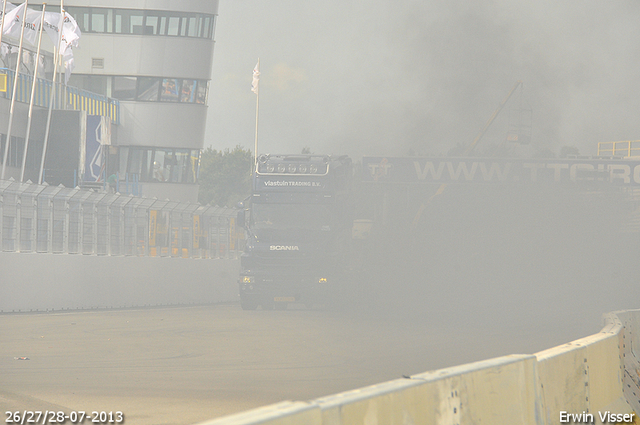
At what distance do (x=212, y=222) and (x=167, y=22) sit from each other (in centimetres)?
1990

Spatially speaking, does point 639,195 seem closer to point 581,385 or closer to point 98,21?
point 98,21

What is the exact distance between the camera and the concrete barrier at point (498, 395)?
3.91 metres

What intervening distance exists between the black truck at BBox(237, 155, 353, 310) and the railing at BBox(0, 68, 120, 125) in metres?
18.3

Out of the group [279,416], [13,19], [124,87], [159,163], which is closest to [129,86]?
[124,87]

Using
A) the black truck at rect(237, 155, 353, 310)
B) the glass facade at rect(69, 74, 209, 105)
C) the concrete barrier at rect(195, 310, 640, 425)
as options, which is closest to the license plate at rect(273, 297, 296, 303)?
the black truck at rect(237, 155, 353, 310)

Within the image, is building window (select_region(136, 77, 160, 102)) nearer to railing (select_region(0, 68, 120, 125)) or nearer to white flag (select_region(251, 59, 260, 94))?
railing (select_region(0, 68, 120, 125))

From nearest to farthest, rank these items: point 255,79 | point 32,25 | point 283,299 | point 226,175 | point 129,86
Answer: point 283,299 → point 32,25 → point 129,86 → point 255,79 → point 226,175

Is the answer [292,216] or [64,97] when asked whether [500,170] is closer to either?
[64,97]

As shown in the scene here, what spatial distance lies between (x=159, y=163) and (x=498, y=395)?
45679mm

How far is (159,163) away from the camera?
50.1 m

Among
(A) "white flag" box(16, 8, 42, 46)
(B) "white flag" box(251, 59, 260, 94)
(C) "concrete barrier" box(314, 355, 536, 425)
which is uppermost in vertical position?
(B) "white flag" box(251, 59, 260, 94)

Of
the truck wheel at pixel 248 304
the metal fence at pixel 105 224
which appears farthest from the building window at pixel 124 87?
the truck wheel at pixel 248 304

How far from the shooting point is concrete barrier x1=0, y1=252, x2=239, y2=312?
2117cm

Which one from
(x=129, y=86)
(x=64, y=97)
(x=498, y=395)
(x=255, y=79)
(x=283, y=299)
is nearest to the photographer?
(x=498, y=395)
